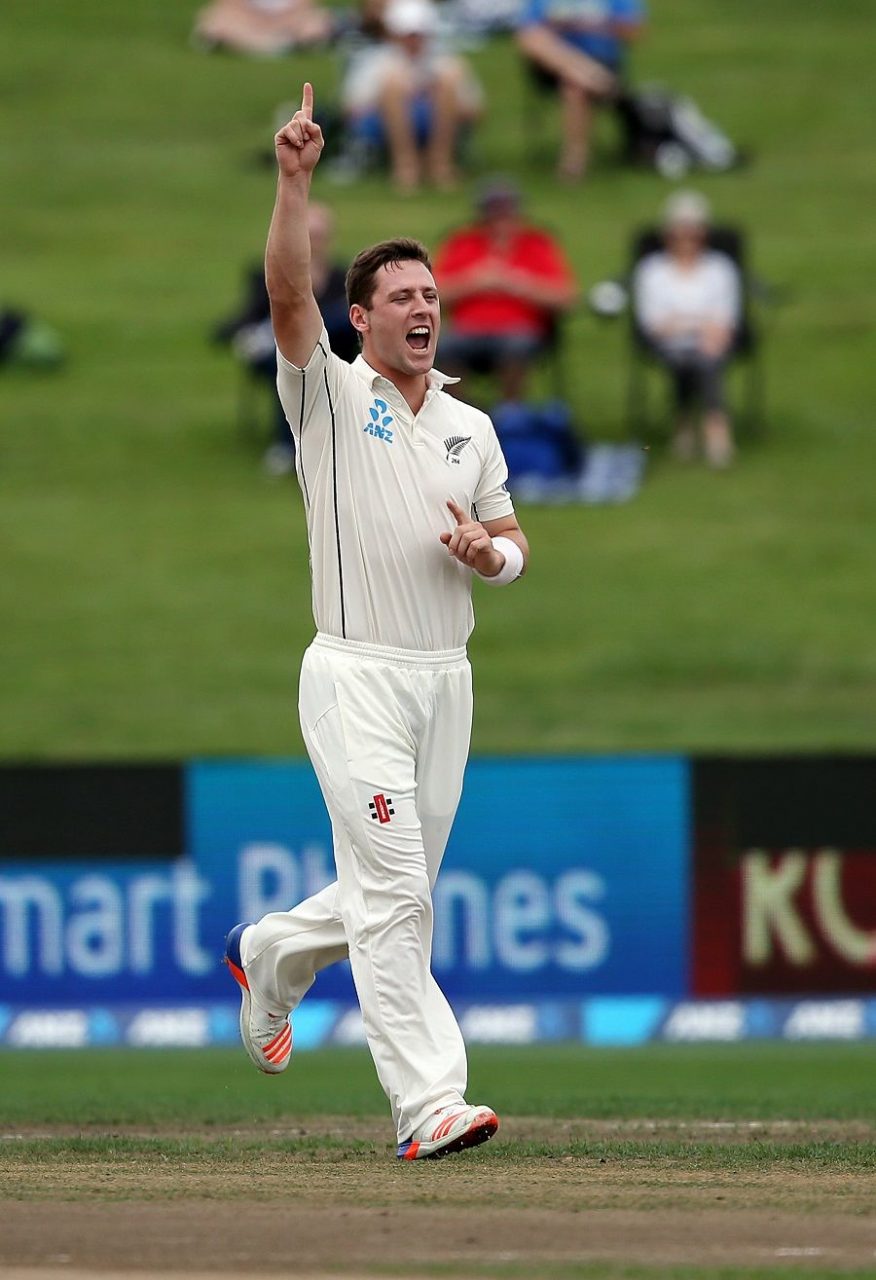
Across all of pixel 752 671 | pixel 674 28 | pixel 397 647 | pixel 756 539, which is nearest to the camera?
pixel 397 647

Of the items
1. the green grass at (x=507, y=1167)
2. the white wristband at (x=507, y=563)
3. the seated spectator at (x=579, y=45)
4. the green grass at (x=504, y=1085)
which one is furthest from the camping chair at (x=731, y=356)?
the white wristband at (x=507, y=563)

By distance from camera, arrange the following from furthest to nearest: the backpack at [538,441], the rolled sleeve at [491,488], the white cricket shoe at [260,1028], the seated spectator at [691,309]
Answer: the seated spectator at [691,309]
the backpack at [538,441]
the white cricket shoe at [260,1028]
the rolled sleeve at [491,488]

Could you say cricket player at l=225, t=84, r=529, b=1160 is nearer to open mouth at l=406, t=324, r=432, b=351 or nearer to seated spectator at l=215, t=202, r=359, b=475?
open mouth at l=406, t=324, r=432, b=351

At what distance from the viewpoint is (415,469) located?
6.78 m

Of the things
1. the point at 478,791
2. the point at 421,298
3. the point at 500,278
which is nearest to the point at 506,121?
the point at 500,278

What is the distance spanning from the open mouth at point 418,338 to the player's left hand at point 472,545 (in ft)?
1.64

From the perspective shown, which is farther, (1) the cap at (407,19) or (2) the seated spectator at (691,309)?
(1) the cap at (407,19)

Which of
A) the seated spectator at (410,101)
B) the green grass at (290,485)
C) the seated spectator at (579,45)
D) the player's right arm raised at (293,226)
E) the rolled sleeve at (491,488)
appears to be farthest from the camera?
the seated spectator at (579,45)

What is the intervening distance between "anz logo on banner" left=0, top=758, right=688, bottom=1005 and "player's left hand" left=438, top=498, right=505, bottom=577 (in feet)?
16.9

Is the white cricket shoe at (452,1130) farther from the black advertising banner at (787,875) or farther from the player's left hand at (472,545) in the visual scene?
the black advertising banner at (787,875)

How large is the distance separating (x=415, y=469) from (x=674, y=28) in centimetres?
2083

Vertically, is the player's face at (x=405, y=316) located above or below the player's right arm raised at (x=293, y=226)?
below

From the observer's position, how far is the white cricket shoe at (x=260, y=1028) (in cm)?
742

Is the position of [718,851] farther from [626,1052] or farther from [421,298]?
[421,298]
